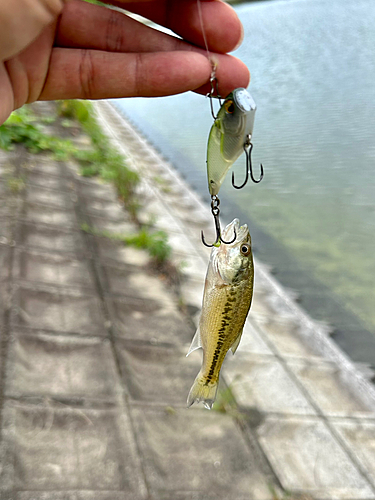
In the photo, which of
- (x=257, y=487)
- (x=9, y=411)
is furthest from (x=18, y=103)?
(x=257, y=487)

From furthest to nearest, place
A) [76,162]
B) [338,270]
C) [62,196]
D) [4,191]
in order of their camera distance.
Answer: [76,162], [338,270], [62,196], [4,191]

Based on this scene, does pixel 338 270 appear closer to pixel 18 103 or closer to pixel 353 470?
pixel 353 470

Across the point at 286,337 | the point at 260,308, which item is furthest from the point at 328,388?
the point at 260,308

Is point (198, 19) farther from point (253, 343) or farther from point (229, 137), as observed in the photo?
point (253, 343)

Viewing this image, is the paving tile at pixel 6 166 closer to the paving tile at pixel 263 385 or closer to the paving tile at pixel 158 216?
the paving tile at pixel 158 216

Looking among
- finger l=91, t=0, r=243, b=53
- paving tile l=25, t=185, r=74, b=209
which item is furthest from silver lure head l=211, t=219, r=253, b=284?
paving tile l=25, t=185, r=74, b=209

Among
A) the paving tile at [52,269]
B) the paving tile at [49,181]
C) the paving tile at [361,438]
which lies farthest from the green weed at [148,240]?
the paving tile at [361,438]

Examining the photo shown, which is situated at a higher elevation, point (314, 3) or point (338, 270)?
point (314, 3)
